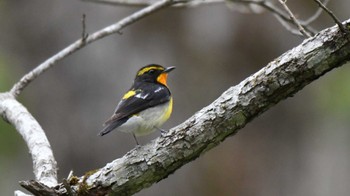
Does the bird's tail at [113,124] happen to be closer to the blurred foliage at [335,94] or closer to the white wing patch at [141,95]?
the white wing patch at [141,95]

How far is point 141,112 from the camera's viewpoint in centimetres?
538

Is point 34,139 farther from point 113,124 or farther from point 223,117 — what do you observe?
point 223,117

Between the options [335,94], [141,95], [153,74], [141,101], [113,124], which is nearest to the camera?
[113,124]

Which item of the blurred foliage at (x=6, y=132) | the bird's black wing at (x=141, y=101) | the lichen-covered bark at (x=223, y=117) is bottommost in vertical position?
the lichen-covered bark at (x=223, y=117)

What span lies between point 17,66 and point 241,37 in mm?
2957

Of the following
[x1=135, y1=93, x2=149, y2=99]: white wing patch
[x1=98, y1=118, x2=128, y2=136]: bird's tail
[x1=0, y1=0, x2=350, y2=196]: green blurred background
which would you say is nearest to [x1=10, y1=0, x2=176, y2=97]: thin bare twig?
[x1=135, y1=93, x2=149, y2=99]: white wing patch

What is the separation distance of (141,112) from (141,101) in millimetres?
158

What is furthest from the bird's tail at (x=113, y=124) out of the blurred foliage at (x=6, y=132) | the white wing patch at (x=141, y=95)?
the blurred foliage at (x=6, y=132)

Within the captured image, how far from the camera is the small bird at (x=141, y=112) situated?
5.20 metres

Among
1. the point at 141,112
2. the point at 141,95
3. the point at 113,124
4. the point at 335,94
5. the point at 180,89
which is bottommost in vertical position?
the point at 113,124

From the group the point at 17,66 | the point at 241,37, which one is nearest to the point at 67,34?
the point at 17,66

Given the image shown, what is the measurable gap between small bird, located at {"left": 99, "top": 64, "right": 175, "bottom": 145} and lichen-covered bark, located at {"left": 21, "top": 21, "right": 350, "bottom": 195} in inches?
24.1

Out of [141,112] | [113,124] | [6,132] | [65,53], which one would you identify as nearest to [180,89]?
[6,132]

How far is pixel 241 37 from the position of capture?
8977 mm
